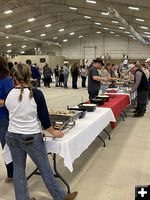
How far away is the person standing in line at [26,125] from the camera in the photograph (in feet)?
8.47

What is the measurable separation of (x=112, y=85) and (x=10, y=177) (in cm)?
565

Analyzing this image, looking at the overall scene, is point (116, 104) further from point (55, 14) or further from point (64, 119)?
point (55, 14)

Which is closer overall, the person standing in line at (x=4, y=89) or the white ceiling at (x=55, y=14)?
the person standing in line at (x=4, y=89)

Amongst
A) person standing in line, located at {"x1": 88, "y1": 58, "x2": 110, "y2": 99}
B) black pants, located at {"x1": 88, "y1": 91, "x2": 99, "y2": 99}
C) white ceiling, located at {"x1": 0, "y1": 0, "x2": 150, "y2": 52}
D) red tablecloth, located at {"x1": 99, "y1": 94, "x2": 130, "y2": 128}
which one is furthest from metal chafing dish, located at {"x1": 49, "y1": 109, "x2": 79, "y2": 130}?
white ceiling, located at {"x1": 0, "y1": 0, "x2": 150, "y2": 52}

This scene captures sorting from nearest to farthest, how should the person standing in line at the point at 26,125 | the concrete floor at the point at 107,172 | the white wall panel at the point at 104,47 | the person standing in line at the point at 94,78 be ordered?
the person standing in line at the point at 26,125, the concrete floor at the point at 107,172, the person standing in line at the point at 94,78, the white wall panel at the point at 104,47

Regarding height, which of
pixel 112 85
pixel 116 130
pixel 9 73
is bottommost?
pixel 116 130

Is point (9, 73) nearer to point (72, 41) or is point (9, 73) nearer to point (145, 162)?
point (145, 162)

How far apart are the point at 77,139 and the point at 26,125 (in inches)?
27.4

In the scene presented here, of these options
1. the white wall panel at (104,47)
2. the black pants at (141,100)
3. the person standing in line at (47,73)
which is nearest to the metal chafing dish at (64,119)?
the black pants at (141,100)

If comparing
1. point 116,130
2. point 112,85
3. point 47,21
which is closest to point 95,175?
point 116,130

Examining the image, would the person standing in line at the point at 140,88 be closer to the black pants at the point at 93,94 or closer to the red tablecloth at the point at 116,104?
the red tablecloth at the point at 116,104

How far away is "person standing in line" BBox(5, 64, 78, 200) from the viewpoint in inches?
102

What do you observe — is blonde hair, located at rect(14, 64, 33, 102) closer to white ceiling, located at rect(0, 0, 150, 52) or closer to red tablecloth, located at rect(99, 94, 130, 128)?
red tablecloth, located at rect(99, 94, 130, 128)

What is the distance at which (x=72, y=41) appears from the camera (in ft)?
120
